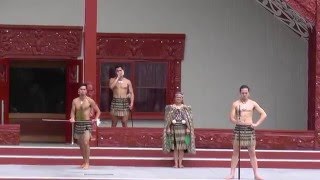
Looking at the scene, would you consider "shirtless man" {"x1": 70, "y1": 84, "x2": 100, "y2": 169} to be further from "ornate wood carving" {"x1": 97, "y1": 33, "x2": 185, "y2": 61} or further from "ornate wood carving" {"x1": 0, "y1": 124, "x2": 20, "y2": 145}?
"ornate wood carving" {"x1": 97, "y1": 33, "x2": 185, "y2": 61}

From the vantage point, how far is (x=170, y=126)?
16297mm

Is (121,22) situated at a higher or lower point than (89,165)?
higher

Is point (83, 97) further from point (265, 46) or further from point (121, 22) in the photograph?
point (265, 46)

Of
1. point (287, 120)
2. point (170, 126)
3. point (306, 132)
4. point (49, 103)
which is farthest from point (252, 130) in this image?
point (49, 103)

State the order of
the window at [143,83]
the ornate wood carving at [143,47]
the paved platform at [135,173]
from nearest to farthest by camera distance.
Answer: the paved platform at [135,173] → the ornate wood carving at [143,47] → the window at [143,83]

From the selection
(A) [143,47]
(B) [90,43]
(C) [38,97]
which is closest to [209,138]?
(B) [90,43]

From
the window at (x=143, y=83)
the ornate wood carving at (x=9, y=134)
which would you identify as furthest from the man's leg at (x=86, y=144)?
the window at (x=143, y=83)

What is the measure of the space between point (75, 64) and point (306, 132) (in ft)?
20.6

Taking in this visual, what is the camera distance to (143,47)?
2039 cm

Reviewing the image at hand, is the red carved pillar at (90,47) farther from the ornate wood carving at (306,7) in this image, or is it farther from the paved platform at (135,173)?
the ornate wood carving at (306,7)

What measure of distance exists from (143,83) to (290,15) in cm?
433

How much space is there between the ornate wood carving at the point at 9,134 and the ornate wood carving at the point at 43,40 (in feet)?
10.1

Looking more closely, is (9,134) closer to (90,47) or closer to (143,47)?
(90,47)

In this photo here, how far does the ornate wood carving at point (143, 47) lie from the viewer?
20281 millimetres
